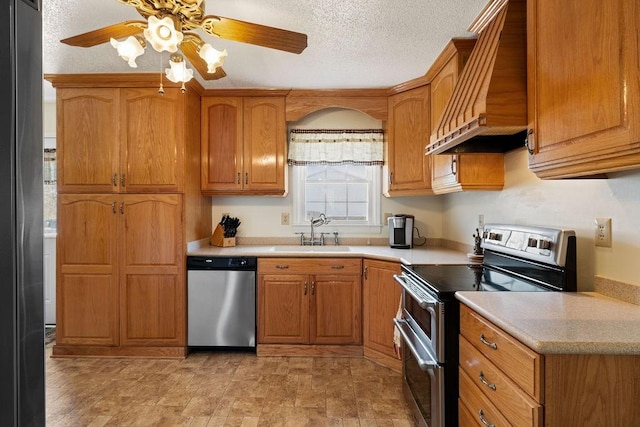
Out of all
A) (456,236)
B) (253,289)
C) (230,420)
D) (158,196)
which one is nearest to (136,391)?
(230,420)

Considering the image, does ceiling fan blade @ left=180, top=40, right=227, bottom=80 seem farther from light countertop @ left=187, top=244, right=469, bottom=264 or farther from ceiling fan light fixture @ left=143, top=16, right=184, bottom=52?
light countertop @ left=187, top=244, right=469, bottom=264

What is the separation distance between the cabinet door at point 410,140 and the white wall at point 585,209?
2.39ft

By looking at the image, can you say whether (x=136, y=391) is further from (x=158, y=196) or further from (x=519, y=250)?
(x=519, y=250)

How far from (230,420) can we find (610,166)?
2.19 meters

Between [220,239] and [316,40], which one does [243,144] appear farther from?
[316,40]

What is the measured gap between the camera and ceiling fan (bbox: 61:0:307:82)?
1.63 meters

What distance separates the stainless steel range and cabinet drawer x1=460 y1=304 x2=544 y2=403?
0.16 metres

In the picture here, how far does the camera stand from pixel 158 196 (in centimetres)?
306

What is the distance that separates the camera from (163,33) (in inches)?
63.9

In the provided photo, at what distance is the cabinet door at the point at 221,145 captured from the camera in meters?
3.40

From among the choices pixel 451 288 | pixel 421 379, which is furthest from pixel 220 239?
pixel 451 288

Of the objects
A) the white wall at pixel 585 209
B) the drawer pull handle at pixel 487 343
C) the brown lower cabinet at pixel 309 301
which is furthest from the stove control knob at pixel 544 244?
the brown lower cabinet at pixel 309 301

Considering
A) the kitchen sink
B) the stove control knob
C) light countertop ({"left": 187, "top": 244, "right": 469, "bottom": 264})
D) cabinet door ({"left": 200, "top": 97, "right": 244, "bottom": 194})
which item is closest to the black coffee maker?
light countertop ({"left": 187, "top": 244, "right": 469, "bottom": 264})

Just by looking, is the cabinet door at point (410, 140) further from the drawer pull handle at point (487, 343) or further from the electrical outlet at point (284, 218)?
the drawer pull handle at point (487, 343)
